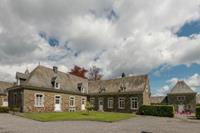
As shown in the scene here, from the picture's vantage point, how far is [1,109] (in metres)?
28.1

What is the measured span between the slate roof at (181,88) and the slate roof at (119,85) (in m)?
14.6

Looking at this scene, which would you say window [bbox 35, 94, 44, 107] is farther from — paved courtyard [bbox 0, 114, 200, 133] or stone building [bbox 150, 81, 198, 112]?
stone building [bbox 150, 81, 198, 112]

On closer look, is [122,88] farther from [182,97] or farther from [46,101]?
[182,97]

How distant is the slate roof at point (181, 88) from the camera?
4820 centimetres

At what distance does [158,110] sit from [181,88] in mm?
21589

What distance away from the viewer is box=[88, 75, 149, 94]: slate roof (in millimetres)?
37175

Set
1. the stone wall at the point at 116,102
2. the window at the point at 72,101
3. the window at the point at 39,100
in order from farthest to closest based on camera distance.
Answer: the window at the point at 72,101 < the stone wall at the point at 116,102 < the window at the point at 39,100

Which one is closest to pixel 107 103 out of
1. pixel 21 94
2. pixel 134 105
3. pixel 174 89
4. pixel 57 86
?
pixel 134 105

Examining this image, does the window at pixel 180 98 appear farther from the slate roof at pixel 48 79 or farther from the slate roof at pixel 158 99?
the slate roof at pixel 48 79

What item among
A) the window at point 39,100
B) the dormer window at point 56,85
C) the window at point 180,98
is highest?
the dormer window at point 56,85

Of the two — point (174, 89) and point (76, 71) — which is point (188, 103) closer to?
point (174, 89)

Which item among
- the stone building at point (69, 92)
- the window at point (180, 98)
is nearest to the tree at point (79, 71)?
the stone building at point (69, 92)

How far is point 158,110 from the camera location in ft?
100

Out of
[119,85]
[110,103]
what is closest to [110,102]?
[110,103]
